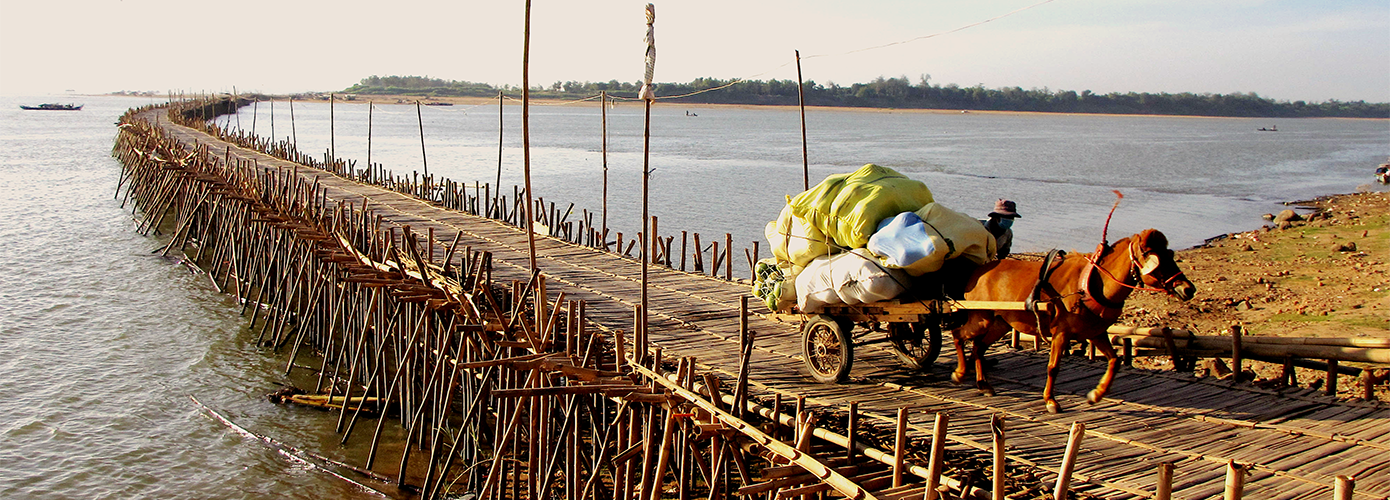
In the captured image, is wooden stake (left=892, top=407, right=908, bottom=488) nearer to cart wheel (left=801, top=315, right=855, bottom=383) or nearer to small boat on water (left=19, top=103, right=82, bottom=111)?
cart wheel (left=801, top=315, right=855, bottom=383)

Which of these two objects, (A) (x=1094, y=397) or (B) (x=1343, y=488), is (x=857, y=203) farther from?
(B) (x=1343, y=488)

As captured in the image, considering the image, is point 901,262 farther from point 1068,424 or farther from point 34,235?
point 34,235

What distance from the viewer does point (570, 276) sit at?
38.8 feet

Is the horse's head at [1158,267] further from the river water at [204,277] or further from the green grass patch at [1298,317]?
the green grass patch at [1298,317]

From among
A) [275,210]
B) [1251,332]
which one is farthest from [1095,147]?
[275,210]

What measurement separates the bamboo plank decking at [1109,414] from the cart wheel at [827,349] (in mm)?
117

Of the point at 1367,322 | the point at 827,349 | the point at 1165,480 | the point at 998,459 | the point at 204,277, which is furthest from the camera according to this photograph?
the point at 204,277

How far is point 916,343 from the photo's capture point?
25.2ft

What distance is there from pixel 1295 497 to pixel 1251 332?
1004cm

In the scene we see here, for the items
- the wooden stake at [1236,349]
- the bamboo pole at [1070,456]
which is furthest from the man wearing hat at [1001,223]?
the bamboo pole at [1070,456]

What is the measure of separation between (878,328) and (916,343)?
41 cm

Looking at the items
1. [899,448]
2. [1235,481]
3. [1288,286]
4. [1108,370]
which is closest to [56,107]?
[1288,286]

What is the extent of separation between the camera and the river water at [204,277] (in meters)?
10.4

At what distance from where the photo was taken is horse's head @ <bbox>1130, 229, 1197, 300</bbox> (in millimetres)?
6059
